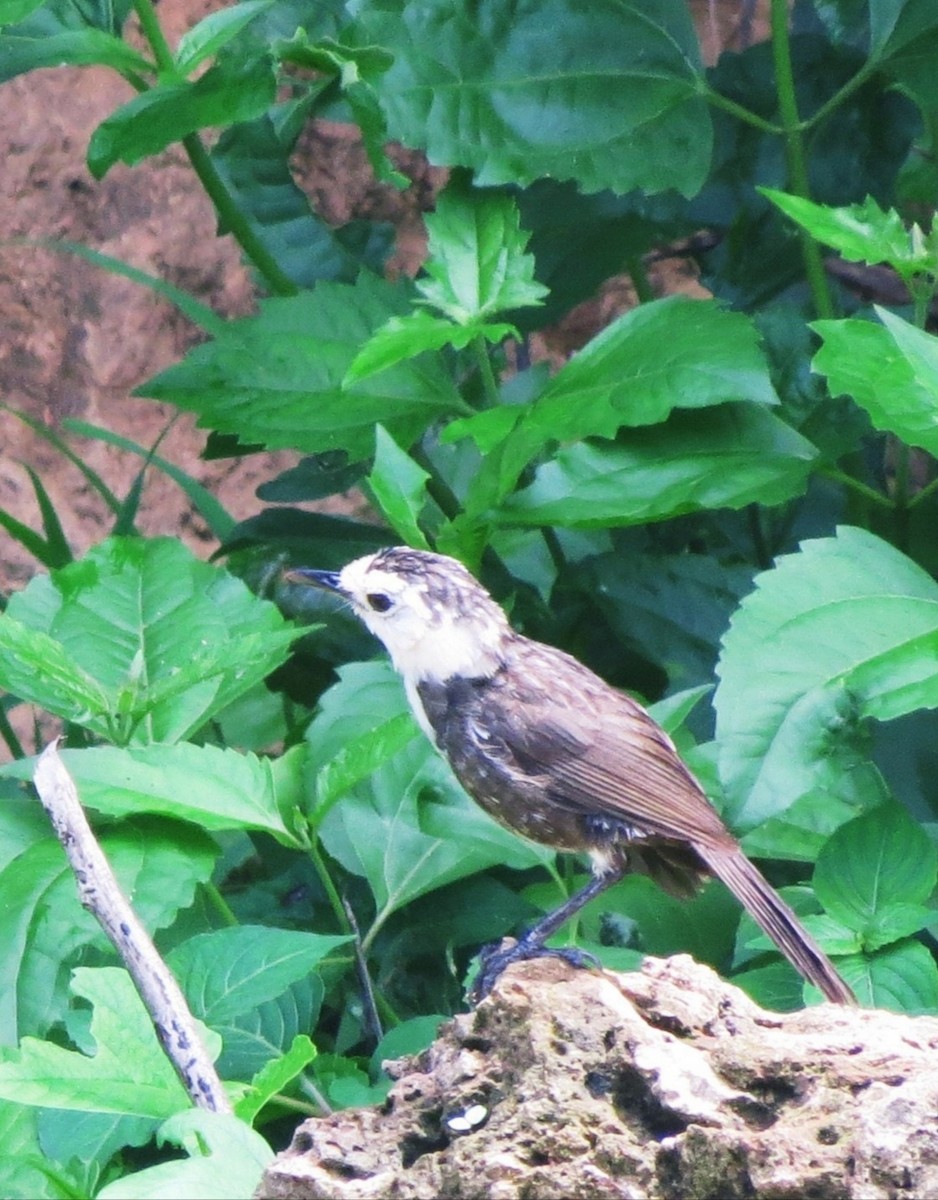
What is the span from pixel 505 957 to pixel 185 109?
206 cm

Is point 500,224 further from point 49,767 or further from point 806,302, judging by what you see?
point 49,767

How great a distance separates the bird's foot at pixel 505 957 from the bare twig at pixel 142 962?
0.54 metres

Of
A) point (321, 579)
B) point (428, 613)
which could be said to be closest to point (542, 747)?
point (428, 613)

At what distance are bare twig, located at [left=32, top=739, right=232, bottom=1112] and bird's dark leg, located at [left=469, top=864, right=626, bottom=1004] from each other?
0.57 m

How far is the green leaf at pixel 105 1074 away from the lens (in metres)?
A: 2.16

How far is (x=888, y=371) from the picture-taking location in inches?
127

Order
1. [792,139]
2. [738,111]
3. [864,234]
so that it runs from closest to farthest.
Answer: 1. [864,234]
2. [738,111]
3. [792,139]

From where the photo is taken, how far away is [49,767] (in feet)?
8.04

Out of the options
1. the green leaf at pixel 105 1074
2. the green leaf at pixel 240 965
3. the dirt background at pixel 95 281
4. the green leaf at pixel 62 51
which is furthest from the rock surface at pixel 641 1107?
the dirt background at pixel 95 281

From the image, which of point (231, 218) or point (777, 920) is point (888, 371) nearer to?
point (777, 920)

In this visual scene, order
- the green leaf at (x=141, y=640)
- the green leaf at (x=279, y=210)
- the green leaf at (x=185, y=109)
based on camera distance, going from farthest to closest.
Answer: the green leaf at (x=279, y=210)
the green leaf at (x=185, y=109)
the green leaf at (x=141, y=640)

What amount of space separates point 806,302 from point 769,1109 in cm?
304

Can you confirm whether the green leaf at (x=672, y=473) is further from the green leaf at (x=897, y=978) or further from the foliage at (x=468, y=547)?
the green leaf at (x=897, y=978)

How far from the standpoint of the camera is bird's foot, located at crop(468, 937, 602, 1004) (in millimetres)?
2625
